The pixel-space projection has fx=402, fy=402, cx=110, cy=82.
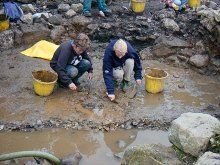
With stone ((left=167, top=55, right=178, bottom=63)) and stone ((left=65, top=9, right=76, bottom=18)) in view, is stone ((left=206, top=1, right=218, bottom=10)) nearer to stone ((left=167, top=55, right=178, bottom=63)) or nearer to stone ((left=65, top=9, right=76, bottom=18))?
stone ((left=167, top=55, right=178, bottom=63))

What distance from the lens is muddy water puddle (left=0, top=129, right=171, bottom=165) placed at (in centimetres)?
614

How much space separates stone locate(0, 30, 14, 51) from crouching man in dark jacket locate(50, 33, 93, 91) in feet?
7.13

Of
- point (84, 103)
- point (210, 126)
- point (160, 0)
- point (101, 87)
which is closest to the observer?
point (210, 126)

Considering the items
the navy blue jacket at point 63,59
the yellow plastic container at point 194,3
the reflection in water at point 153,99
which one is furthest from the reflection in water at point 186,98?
the yellow plastic container at point 194,3

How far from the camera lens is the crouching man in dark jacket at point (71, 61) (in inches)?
272

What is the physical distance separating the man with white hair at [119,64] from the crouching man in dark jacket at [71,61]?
44cm

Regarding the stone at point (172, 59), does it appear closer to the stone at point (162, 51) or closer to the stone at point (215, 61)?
the stone at point (162, 51)

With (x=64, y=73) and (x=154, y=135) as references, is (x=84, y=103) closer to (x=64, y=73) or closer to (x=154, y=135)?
(x=64, y=73)

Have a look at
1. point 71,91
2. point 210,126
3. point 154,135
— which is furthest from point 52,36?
point 210,126

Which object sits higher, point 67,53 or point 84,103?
point 67,53

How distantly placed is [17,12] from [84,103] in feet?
11.4

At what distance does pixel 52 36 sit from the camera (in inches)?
366

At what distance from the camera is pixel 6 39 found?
9.02 m

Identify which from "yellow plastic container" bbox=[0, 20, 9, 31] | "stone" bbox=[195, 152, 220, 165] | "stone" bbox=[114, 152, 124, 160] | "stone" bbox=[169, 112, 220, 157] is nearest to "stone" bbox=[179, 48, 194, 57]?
"stone" bbox=[114, 152, 124, 160]
